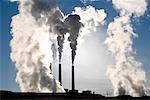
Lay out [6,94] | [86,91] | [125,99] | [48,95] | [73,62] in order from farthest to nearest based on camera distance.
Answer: [86,91] < [125,99] < [73,62] < [48,95] < [6,94]

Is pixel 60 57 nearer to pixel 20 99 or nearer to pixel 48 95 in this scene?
pixel 48 95

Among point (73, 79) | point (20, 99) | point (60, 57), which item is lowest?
point (20, 99)

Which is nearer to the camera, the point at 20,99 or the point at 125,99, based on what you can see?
the point at 20,99

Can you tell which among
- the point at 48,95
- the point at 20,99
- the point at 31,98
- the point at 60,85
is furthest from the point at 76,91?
the point at 20,99

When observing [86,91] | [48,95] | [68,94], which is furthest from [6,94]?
[86,91]

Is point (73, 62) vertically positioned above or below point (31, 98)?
above

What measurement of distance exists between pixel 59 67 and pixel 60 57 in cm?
199

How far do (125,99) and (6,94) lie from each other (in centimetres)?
2695

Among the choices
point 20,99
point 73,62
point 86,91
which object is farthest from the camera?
point 86,91

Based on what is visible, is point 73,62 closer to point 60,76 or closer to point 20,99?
point 60,76

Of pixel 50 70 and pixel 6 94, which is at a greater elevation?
pixel 50 70

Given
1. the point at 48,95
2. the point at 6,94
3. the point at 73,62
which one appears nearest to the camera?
the point at 6,94

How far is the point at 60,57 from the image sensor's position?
67062 millimetres

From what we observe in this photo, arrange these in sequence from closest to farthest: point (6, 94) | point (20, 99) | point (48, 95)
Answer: point (20, 99)
point (6, 94)
point (48, 95)
